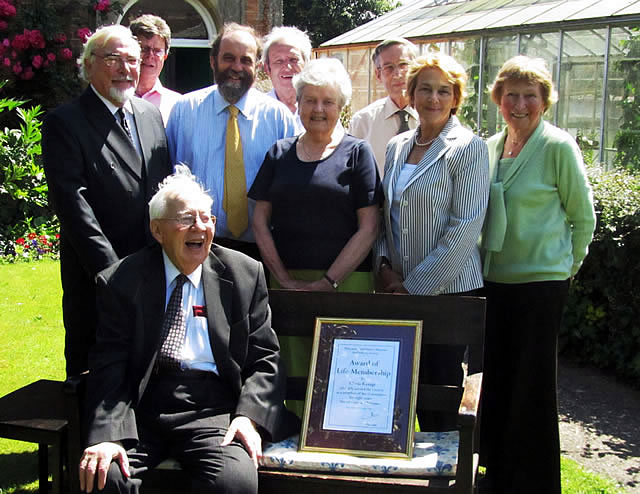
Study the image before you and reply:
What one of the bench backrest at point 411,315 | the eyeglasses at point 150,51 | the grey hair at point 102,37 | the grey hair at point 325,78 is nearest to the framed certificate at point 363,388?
the bench backrest at point 411,315

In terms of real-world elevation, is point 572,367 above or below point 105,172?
below

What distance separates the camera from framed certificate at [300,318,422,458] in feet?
11.5

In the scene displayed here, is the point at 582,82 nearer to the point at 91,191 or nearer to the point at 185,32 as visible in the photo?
the point at 185,32

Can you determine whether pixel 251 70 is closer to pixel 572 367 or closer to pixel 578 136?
pixel 572 367

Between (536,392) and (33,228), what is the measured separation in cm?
762

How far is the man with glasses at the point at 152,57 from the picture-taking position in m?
5.04

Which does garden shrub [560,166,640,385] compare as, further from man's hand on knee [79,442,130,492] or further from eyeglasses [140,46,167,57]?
man's hand on knee [79,442,130,492]

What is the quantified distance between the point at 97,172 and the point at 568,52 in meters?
10.3

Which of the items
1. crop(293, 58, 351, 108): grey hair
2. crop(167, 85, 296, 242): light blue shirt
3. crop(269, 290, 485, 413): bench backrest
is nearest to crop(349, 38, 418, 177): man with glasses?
crop(167, 85, 296, 242): light blue shirt

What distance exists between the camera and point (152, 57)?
16.7 ft

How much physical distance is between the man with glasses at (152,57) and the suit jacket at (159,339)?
1.79m

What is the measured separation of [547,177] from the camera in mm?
3869

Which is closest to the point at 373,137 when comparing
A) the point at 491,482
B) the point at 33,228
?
the point at 491,482

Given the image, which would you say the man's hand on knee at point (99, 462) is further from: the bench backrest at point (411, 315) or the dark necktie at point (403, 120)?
the dark necktie at point (403, 120)
